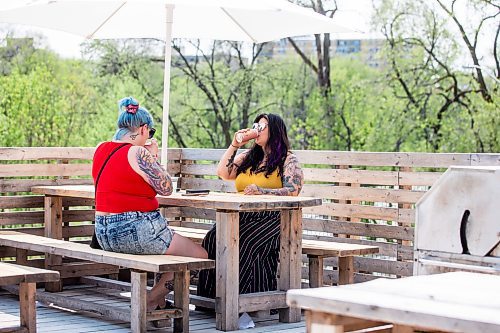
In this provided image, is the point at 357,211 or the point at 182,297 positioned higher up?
the point at 357,211

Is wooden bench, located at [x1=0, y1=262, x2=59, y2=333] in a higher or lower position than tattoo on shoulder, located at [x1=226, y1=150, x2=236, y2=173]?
lower

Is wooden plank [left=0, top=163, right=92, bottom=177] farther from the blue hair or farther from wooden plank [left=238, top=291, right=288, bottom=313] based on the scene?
wooden plank [left=238, top=291, right=288, bottom=313]

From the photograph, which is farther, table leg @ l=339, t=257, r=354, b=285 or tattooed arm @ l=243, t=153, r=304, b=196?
table leg @ l=339, t=257, r=354, b=285

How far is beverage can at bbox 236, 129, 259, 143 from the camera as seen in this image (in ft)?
22.4

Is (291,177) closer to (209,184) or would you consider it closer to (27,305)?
(209,184)

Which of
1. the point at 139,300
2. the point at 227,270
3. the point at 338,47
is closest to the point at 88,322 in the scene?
the point at 139,300

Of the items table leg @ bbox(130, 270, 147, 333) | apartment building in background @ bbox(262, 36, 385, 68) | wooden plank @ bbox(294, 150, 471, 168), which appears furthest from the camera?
apartment building in background @ bbox(262, 36, 385, 68)

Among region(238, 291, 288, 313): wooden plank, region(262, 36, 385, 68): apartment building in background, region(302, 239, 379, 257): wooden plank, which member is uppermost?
region(262, 36, 385, 68): apartment building in background

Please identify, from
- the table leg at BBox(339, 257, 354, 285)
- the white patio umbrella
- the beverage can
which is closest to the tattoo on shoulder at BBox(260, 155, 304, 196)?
the beverage can

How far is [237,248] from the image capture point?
20.7 feet

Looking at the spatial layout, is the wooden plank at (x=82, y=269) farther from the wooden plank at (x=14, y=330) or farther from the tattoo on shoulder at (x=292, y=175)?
the wooden plank at (x=14, y=330)

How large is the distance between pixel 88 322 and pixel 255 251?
1156mm

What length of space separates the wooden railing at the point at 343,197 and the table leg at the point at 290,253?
1048mm

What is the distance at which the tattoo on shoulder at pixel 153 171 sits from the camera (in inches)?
239
